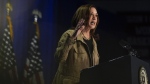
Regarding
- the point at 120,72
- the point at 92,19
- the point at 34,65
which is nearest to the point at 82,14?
the point at 92,19

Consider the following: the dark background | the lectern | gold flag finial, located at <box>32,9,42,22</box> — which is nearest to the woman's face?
the dark background

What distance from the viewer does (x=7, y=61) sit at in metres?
3.61

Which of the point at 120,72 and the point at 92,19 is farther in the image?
the point at 92,19

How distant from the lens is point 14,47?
3.75 m

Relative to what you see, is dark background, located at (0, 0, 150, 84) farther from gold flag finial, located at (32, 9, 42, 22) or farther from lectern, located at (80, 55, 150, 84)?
lectern, located at (80, 55, 150, 84)

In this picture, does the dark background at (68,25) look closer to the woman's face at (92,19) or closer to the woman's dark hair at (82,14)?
the woman's dark hair at (82,14)

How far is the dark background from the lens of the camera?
12.4 ft

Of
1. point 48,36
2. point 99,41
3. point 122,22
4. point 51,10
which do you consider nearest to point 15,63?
point 48,36

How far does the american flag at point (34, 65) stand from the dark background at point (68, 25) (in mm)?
54

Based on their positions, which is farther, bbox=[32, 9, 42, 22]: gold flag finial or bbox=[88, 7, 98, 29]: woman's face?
bbox=[32, 9, 42, 22]: gold flag finial

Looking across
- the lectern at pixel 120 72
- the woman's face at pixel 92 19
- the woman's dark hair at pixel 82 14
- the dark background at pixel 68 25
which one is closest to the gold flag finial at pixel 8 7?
the dark background at pixel 68 25

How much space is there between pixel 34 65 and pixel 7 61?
0.38 m

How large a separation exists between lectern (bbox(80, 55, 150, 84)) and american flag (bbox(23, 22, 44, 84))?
58.9 inches

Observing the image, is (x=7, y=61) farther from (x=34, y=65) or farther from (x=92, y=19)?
(x=92, y=19)
